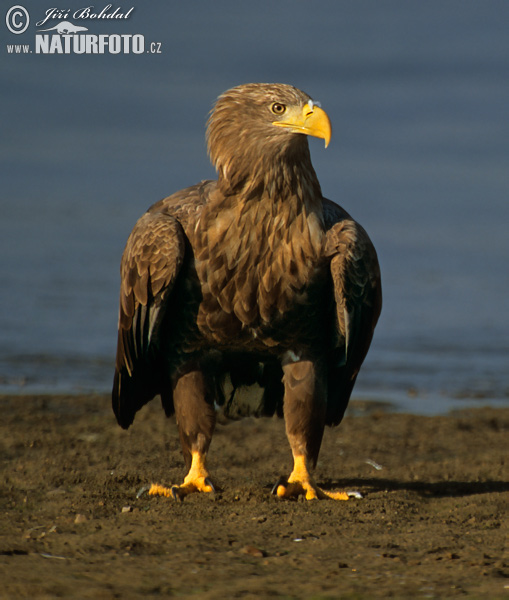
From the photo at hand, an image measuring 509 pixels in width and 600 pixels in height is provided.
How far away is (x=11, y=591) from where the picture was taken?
124 inches

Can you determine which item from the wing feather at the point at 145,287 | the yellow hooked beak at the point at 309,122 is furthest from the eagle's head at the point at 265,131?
the wing feather at the point at 145,287

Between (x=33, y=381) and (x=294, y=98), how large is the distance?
5.75 metres

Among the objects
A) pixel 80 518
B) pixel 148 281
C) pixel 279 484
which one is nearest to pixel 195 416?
pixel 279 484

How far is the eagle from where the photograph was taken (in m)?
5.17

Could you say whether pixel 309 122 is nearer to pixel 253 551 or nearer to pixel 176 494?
pixel 176 494

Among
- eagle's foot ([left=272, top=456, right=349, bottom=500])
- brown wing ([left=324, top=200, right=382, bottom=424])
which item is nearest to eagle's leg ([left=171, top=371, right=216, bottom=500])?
eagle's foot ([left=272, top=456, right=349, bottom=500])

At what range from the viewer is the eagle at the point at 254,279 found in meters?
5.17

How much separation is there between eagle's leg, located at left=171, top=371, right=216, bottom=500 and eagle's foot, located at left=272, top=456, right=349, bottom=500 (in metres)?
0.43

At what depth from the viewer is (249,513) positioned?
486 cm

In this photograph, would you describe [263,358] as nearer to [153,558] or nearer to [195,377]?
[195,377]

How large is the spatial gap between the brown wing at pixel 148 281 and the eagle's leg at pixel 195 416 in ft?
0.94

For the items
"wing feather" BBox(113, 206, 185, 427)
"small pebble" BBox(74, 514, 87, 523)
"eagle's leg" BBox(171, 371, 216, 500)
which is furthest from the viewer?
"eagle's leg" BBox(171, 371, 216, 500)

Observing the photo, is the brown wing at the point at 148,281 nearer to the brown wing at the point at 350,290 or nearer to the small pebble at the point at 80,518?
the brown wing at the point at 350,290

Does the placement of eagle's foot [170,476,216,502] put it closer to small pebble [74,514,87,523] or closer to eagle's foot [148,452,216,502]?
eagle's foot [148,452,216,502]
